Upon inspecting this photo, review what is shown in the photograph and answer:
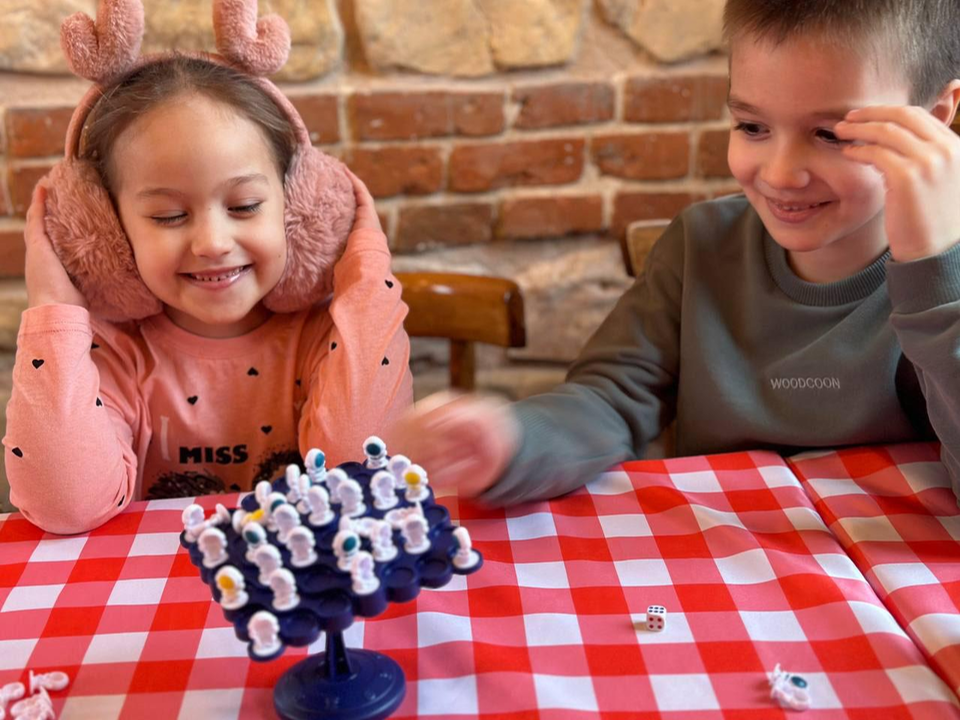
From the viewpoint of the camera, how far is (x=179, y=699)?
26.4 inches

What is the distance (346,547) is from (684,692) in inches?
10.4

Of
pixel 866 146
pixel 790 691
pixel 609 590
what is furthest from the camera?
pixel 866 146

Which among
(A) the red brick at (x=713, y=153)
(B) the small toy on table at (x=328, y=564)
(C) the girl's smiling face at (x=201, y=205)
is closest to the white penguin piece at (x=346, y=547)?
(B) the small toy on table at (x=328, y=564)

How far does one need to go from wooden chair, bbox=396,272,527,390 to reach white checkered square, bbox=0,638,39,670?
722 millimetres

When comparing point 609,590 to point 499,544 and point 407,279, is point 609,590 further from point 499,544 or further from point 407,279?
point 407,279

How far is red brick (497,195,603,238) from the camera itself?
1.67 meters

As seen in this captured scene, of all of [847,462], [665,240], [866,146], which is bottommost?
[847,462]

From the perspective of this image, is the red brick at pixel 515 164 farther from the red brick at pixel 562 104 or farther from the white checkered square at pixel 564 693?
the white checkered square at pixel 564 693

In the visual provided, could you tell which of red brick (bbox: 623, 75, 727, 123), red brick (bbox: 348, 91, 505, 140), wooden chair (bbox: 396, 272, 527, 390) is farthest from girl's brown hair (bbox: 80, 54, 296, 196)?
red brick (bbox: 623, 75, 727, 123)

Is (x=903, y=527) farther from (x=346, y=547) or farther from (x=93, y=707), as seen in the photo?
(x=93, y=707)

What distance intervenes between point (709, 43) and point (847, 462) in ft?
3.00

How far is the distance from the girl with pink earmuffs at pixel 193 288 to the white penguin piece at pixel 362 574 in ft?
1.49

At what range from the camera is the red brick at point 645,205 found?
1.71 metres

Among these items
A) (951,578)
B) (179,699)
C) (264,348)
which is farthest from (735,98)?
(179,699)
